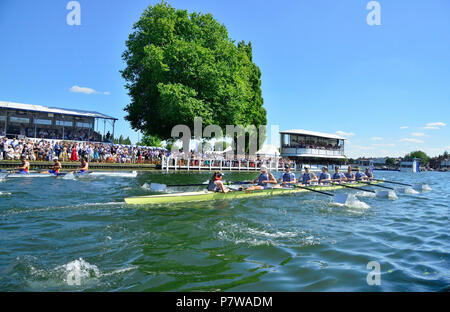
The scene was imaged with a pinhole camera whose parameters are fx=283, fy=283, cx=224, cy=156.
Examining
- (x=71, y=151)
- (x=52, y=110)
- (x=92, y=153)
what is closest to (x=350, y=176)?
(x=92, y=153)

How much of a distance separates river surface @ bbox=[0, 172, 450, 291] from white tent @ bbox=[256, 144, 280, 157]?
105 feet

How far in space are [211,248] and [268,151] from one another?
3852cm

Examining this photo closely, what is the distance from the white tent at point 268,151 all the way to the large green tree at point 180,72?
47.0 feet

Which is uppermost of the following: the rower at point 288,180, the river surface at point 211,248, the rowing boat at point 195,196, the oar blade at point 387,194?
the rower at point 288,180

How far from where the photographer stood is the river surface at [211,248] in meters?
4.70

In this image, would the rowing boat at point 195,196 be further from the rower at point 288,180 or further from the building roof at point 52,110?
the building roof at point 52,110

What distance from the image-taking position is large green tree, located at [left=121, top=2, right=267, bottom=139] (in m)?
25.3

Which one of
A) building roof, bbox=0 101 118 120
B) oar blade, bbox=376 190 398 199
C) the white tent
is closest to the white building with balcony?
the white tent

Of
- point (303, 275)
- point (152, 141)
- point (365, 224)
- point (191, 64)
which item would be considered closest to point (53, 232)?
point (303, 275)

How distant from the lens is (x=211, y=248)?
636 centimetres

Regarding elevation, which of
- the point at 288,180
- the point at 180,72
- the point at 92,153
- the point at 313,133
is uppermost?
the point at 180,72

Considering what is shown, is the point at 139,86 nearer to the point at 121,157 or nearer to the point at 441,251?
the point at 121,157

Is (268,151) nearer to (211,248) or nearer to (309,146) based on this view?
(309,146)

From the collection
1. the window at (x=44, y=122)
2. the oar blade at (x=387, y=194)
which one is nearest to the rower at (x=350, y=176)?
the oar blade at (x=387, y=194)
